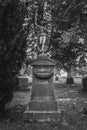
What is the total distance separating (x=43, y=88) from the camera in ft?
23.7

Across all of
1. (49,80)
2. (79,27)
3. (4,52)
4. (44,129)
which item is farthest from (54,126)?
(79,27)

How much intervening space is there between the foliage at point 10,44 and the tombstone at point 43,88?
0.74 meters

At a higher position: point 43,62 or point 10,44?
point 10,44

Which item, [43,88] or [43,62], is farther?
[43,88]

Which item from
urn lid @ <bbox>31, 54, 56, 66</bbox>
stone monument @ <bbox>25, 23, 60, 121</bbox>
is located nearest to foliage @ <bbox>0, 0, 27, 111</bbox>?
urn lid @ <bbox>31, 54, 56, 66</bbox>

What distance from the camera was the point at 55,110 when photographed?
22.8 feet

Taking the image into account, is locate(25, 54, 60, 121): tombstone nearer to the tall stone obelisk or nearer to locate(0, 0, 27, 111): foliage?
the tall stone obelisk

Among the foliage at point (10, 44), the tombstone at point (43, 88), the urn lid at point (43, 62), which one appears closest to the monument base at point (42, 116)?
the tombstone at point (43, 88)

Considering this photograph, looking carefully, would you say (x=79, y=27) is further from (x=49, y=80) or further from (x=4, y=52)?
(x=4, y=52)

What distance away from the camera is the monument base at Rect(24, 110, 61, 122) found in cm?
667

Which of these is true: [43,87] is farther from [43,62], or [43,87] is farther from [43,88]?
[43,62]

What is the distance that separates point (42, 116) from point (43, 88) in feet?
3.51

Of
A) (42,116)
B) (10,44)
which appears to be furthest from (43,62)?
(42,116)

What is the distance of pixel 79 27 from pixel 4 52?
483cm
